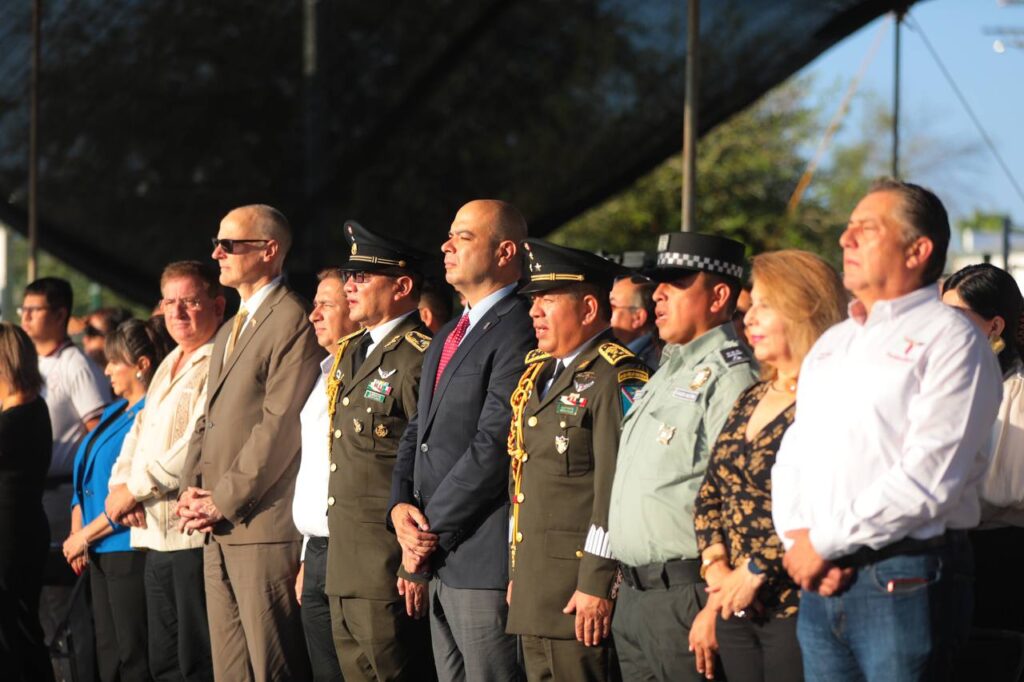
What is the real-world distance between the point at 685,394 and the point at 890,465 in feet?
2.82

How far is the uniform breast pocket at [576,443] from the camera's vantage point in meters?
4.18

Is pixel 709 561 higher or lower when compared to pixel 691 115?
lower

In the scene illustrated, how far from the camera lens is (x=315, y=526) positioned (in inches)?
202

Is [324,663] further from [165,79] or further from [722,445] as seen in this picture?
[165,79]

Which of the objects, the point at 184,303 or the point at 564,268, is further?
the point at 184,303

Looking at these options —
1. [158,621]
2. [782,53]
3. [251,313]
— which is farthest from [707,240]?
[782,53]

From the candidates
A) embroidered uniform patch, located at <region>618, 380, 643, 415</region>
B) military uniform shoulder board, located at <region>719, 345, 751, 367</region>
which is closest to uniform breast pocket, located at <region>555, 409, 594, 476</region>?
embroidered uniform patch, located at <region>618, 380, 643, 415</region>

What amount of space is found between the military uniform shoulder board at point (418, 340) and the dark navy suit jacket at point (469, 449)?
20 cm

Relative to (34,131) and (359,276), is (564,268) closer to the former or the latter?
(359,276)

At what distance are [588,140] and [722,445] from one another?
192 inches

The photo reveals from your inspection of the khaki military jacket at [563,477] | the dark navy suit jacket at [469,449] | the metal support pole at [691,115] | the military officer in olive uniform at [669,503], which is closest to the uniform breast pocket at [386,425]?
the dark navy suit jacket at [469,449]

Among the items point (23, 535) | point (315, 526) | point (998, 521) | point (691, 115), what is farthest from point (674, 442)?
point (23, 535)

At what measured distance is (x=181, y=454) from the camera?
5629mm

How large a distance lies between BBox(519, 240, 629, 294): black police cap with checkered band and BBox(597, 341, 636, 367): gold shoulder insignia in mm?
193
